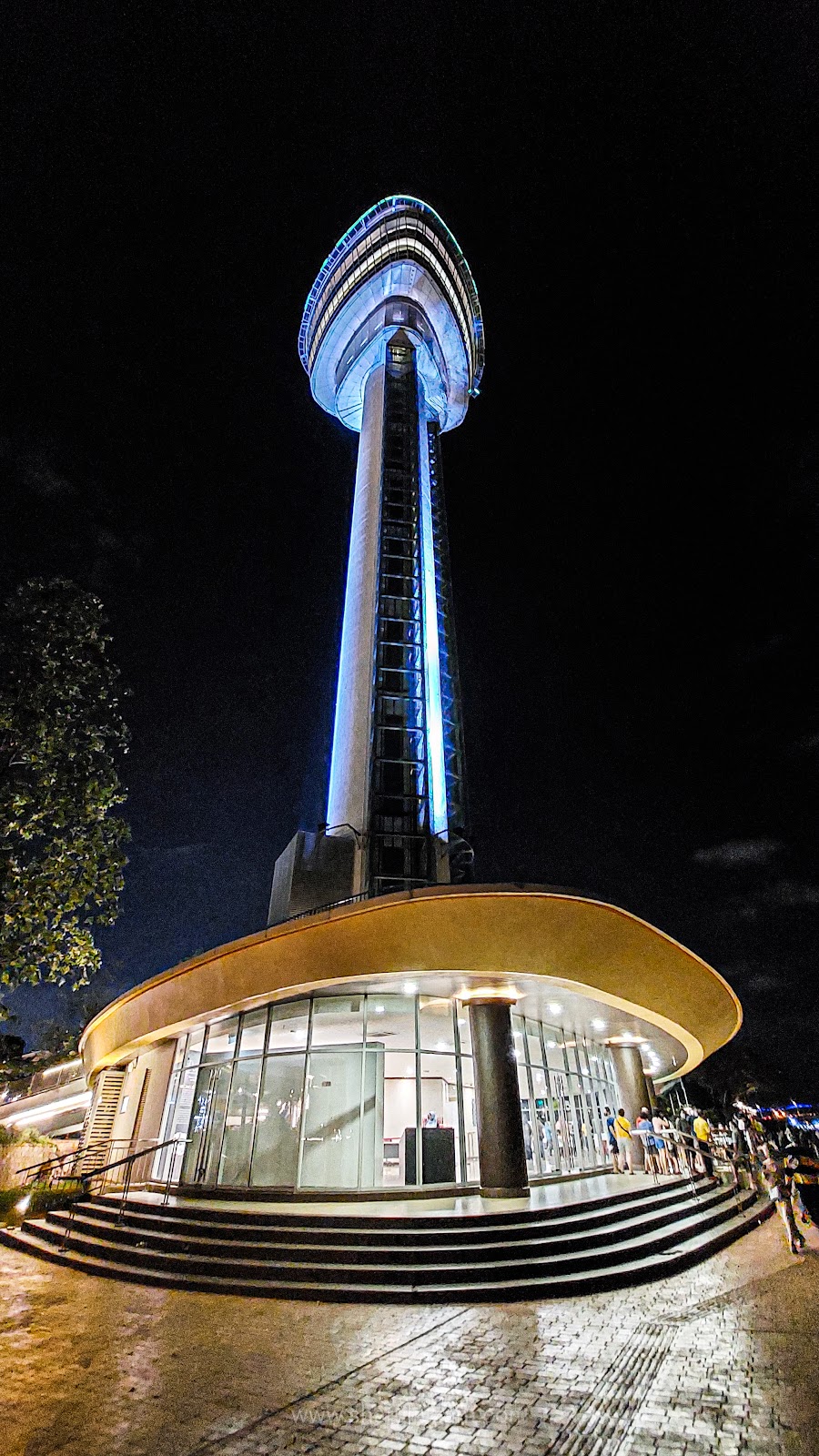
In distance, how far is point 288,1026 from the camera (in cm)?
1436

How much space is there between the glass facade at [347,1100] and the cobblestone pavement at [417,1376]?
5.05m

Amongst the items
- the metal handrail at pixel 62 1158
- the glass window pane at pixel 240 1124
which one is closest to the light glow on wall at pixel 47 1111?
the metal handrail at pixel 62 1158

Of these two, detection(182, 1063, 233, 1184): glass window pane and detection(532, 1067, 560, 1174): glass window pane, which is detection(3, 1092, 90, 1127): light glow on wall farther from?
detection(532, 1067, 560, 1174): glass window pane

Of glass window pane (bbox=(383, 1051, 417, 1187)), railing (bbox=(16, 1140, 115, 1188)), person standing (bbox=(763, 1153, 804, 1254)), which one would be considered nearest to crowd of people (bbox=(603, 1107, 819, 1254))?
person standing (bbox=(763, 1153, 804, 1254))

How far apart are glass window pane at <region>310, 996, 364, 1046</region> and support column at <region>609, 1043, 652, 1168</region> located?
10.9 m

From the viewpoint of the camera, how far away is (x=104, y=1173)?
17.4 m

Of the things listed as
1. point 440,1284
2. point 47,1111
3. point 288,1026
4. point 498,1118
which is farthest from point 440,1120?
point 47,1111

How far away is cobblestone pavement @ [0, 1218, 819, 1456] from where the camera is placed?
4277 millimetres

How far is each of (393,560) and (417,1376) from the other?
30.1m

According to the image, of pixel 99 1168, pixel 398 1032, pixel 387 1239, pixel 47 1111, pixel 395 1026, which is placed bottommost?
pixel 387 1239

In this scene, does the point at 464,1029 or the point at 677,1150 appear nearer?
the point at 464,1029

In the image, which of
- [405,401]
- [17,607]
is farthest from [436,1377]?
[405,401]

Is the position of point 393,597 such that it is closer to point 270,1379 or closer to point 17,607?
point 17,607

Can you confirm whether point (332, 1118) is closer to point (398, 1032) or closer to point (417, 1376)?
point (398, 1032)
